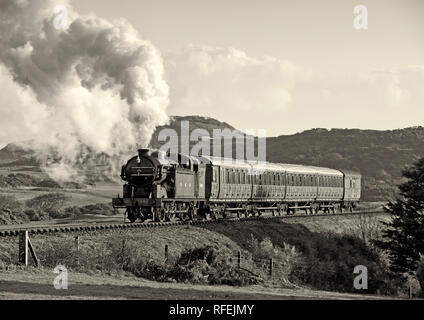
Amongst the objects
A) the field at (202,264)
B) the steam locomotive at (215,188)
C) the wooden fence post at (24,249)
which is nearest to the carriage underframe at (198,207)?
the steam locomotive at (215,188)

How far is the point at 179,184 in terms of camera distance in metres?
31.0

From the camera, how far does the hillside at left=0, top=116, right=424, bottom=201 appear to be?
131 m

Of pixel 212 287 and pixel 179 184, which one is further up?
pixel 179 184

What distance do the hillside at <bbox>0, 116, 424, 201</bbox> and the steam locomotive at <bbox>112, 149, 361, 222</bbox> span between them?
56422mm

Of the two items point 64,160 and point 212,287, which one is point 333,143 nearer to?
point 64,160

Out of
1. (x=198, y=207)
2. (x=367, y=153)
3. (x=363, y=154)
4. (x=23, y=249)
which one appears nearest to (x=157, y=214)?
(x=198, y=207)

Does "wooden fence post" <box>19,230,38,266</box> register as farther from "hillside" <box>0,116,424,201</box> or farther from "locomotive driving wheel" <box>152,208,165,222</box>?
"hillside" <box>0,116,424,201</box>

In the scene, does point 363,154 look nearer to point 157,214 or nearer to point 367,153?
point 367,153

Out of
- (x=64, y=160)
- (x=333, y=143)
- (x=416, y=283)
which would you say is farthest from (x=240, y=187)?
(x=333, y=143)

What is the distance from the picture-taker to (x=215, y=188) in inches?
1378

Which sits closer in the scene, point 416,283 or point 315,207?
point 416,283

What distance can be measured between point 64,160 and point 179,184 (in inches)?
1852

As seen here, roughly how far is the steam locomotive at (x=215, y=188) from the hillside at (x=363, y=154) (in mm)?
56422

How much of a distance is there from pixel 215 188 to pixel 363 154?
131m
